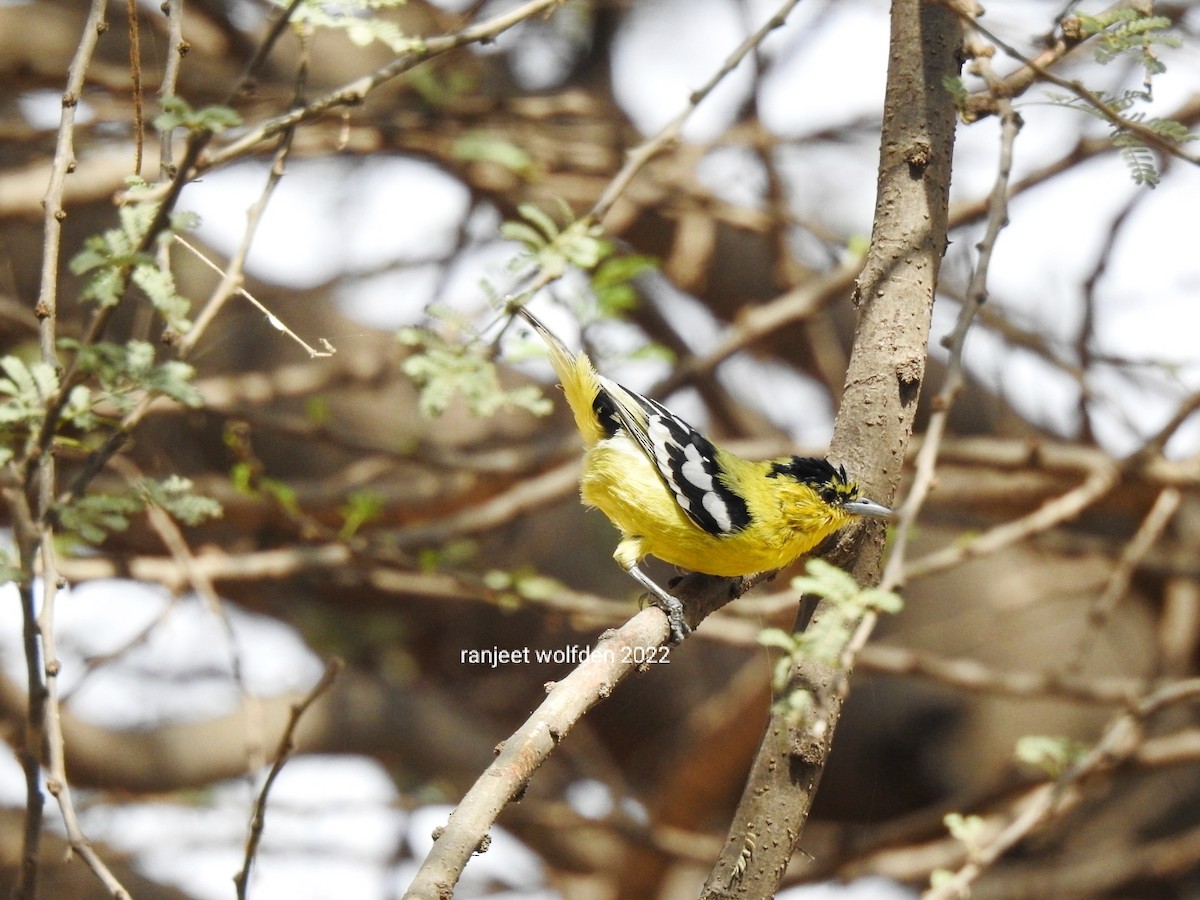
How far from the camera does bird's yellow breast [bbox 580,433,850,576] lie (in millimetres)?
3262

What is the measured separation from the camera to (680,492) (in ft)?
11.4

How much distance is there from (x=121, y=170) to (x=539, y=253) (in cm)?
297

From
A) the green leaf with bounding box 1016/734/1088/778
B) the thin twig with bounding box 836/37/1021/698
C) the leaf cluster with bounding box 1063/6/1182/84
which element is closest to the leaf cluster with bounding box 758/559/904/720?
the thin twig with bounding box 836/37/1021/698

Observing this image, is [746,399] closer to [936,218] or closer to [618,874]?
[618,874]

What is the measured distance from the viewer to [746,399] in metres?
7.70

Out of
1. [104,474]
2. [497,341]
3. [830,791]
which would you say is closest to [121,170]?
[104,474]

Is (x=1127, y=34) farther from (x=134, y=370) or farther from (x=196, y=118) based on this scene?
(x=134, y=370)

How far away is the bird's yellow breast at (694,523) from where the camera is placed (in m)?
3.26

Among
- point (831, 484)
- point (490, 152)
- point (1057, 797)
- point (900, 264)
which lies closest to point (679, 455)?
point (831, 484)

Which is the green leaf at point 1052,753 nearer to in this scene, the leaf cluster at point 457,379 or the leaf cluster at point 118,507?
the leaf cluster at point 457,379

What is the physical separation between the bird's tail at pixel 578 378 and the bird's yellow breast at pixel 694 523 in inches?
6.2

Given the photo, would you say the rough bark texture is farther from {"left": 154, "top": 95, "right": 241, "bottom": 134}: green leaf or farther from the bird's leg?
{"left": 154, "top": 95, "right": 241, "bottom": 134}: green leaf

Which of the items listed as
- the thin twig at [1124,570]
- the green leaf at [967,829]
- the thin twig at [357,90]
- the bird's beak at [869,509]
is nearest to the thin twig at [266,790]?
the thin twig at [357,90]

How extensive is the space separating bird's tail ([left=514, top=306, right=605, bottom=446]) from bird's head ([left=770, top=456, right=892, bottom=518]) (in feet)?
2.27
